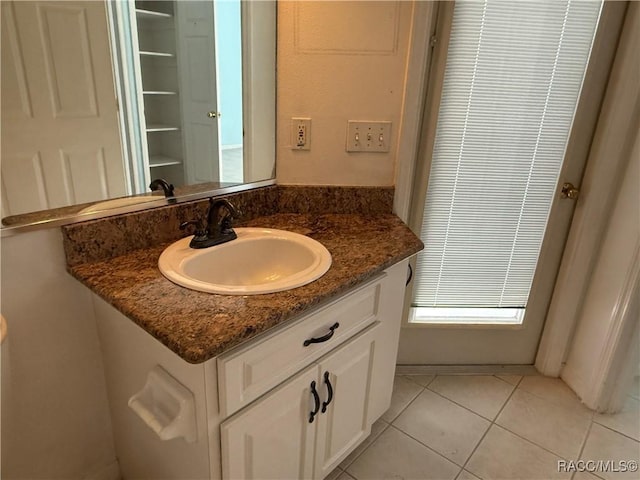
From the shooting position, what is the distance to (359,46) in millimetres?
1444

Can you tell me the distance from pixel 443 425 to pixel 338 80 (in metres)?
1.43

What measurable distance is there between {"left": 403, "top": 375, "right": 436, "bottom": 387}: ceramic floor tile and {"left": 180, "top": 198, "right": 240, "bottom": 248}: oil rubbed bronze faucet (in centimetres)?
122

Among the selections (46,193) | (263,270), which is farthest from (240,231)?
(46,193)

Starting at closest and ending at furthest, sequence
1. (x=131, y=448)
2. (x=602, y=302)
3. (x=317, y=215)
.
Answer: (x=131, y=448) < (x=317, y=215) < (x=602, y=302)

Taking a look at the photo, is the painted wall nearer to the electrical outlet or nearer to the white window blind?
the electrical outlet

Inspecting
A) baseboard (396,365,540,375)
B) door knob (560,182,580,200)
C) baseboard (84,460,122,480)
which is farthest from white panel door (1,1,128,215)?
door knob (560,182,580,200)

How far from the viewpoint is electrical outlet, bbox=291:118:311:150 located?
5.01ft

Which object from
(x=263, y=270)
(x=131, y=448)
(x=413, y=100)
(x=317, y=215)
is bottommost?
(x=131, y=448)

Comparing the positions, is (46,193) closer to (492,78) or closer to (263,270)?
(263,270)

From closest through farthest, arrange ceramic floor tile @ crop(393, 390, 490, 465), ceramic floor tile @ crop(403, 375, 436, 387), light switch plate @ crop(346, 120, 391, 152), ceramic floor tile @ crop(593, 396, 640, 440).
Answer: light switch plate @ crop(346, 120, 391, 152), ceramic floor tile @ crop(393, 390, 490, 465), ceramic floor tile @ crop(593, 396, 640, 440), ceramic floor tile @ crop(403, 375, 436, 387)

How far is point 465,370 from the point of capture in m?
2.12

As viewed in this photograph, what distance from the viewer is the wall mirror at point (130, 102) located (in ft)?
3.50

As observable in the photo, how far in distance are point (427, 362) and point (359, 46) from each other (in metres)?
1.48

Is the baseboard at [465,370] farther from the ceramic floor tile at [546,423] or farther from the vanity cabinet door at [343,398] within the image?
the vanity cabinet door at [343,398]
